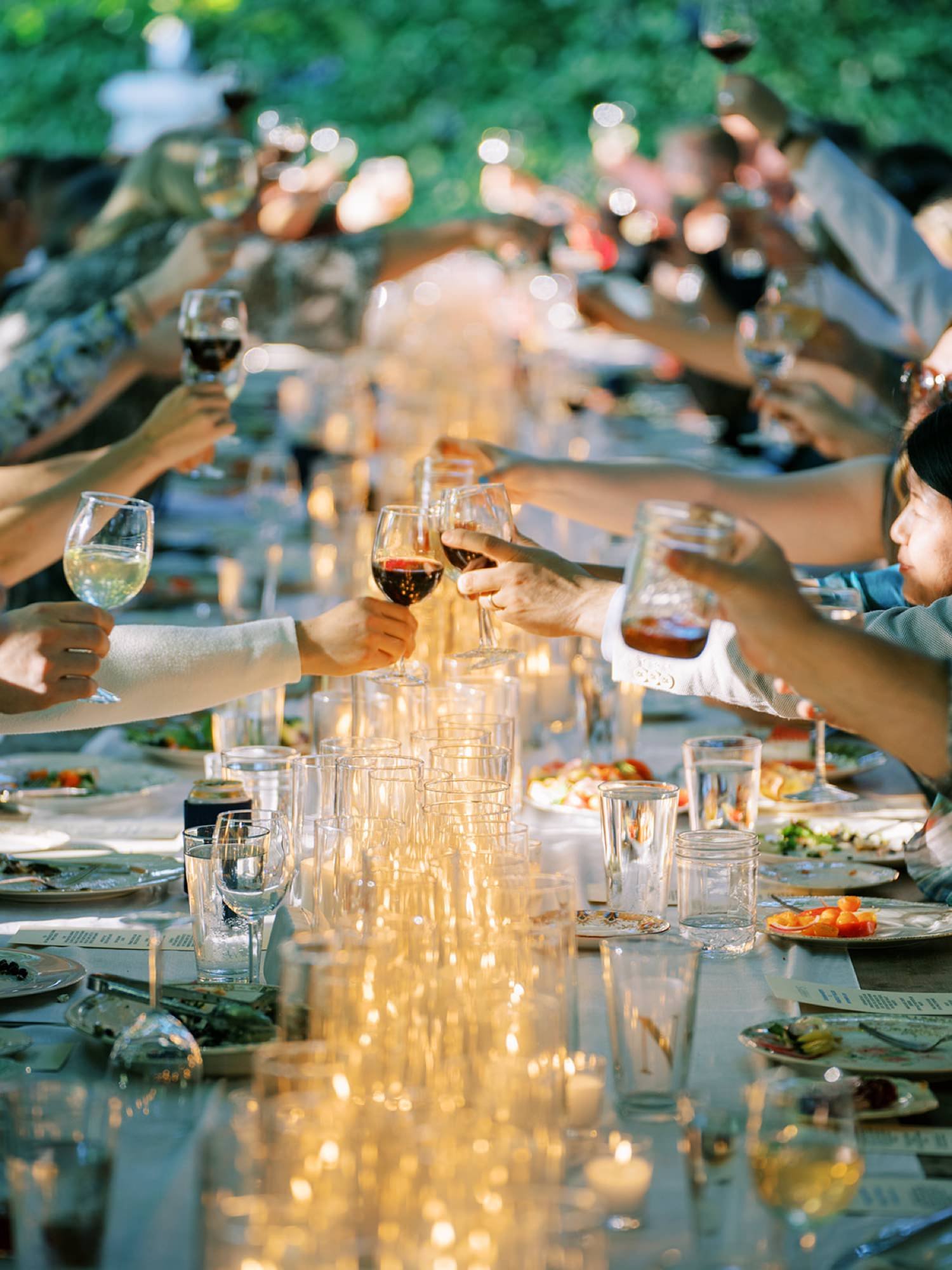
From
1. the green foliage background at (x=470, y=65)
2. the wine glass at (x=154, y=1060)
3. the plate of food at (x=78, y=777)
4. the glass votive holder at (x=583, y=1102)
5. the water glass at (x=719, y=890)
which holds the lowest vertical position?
the green foliage background at (x=470, y=65)

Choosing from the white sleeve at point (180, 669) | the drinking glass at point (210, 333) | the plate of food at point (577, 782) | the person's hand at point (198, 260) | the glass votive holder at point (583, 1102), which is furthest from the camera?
the person's hand at point (198, 260)

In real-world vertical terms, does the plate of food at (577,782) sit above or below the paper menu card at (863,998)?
below

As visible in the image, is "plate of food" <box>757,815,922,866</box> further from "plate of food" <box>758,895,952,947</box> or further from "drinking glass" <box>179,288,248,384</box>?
"drinking glass" <box>179,288,248,384</box>

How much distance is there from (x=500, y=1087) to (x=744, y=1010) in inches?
22.0

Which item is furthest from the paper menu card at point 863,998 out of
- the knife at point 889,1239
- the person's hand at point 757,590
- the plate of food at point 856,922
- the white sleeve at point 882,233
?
the white sleeve at point 882,233

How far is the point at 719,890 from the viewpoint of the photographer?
5.65 ft

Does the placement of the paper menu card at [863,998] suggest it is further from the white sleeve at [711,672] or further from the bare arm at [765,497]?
the bare arm at [765,497]

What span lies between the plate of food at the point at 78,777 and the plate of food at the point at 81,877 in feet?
1.00

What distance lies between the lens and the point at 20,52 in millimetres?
16469

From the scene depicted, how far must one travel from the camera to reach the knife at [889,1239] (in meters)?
1.07

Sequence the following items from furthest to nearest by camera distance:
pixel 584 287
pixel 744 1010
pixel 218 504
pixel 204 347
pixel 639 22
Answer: pixel 639 22, pixel 218 504, pixel 584 287, pixel 204 347, pixel 744 1010

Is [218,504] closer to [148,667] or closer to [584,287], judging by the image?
[584,287]

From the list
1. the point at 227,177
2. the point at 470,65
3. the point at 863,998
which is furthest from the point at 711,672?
the point at 470,65

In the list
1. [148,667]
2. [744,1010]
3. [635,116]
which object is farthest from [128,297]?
[635,116]
